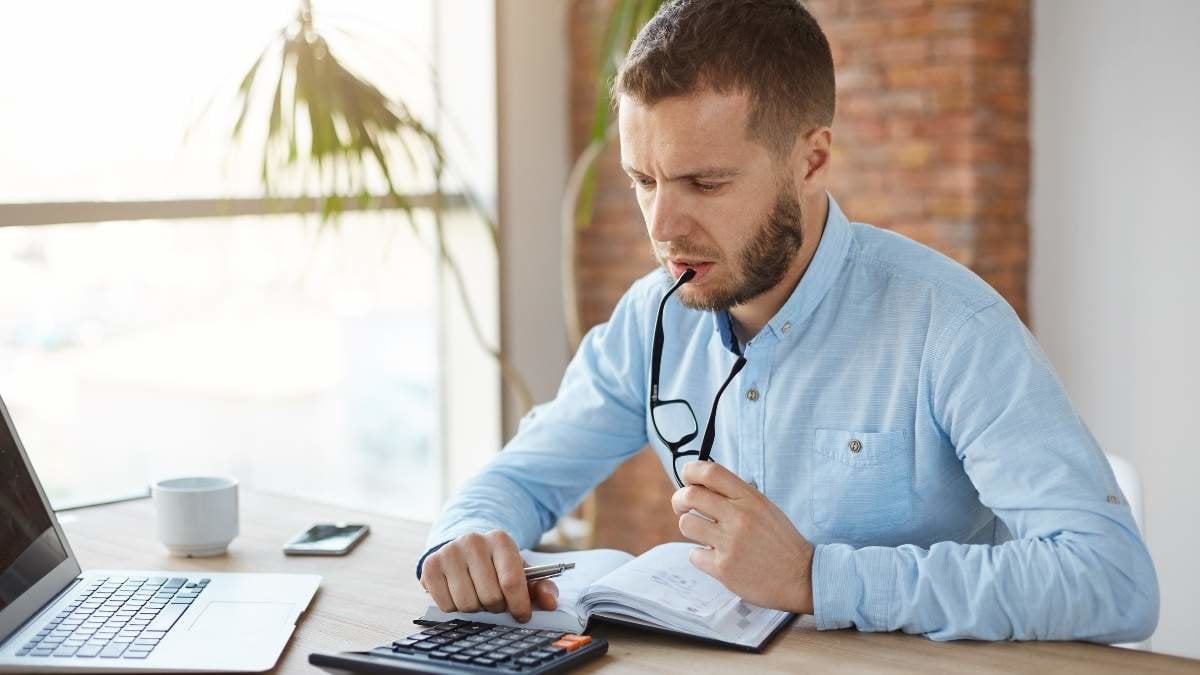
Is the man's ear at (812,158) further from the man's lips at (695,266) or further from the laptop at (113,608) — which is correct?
the laptop at (113,608)

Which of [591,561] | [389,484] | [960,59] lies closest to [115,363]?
[389,484]

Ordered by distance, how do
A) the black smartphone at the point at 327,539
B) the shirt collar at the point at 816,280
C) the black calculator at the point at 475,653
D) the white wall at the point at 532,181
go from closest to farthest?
the black calculator at the point at 475,653
the shirt collar at the point at 816,280
the black smartphone at the point at 327,539
the white wall at the point at 532,181

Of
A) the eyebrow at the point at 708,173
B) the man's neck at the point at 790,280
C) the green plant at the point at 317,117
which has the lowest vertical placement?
the man's neck at the point at 790,280

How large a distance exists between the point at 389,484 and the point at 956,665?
2.80 m

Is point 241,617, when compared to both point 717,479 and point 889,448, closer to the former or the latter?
point 717,479

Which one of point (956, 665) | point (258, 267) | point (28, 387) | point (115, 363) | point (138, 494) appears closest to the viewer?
point (956, 665)

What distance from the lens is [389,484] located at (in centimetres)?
390

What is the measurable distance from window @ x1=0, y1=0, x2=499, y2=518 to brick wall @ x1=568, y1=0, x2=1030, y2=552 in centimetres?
107

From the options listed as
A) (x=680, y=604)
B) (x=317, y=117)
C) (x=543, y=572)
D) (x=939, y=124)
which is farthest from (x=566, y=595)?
(x=939, y=124)

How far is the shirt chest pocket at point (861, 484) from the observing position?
162 centimetres

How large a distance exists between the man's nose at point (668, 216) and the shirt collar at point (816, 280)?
7.8 inches

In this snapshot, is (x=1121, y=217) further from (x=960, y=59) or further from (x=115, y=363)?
(x=115, y=363)

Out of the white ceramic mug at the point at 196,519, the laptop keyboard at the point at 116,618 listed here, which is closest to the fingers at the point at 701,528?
the laptop keyboard at the point at 116,618

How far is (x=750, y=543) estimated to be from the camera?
4.58 feet
